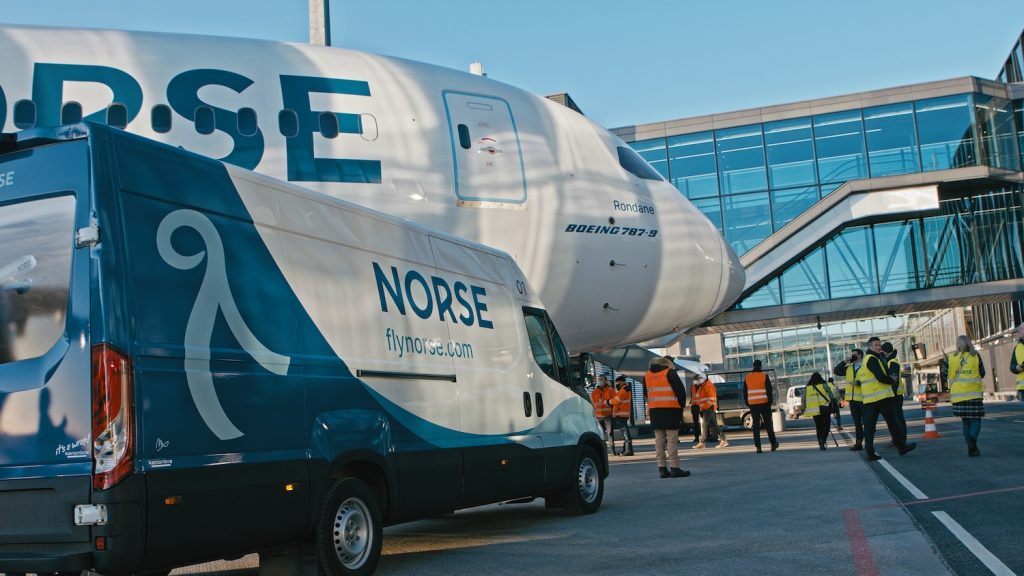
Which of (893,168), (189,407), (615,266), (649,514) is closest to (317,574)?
(189,407)

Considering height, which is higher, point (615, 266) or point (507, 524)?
point (615, 266)

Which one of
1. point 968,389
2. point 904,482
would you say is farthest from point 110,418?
point 968,389

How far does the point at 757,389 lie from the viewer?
57.4 feet

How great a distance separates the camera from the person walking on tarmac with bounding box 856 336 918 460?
14398 millimetres

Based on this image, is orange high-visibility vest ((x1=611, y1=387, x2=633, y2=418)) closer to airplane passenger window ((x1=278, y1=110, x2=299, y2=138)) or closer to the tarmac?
the tarmac

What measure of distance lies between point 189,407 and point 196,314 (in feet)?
1.66

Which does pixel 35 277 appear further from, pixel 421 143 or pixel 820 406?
pixel 820 406

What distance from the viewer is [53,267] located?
498 cm

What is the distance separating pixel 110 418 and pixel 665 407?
9.35m

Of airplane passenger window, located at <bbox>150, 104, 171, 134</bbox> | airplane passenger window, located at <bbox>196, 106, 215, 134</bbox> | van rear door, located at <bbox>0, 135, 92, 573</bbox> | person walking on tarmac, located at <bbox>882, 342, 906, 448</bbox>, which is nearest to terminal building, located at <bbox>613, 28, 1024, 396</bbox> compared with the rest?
person walking on tarmac, located at <bbox>882, 342, 906, 448</bbox>

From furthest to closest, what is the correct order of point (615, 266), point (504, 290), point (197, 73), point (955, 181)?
point (955, 181)
point (615, 266)
point (197, 73)
point (504, 290)

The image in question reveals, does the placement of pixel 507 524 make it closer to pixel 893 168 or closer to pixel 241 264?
pixel 241 264

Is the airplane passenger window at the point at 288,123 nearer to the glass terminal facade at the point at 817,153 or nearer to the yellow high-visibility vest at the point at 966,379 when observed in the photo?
the yellow high-visibility vest at the point at 966,379

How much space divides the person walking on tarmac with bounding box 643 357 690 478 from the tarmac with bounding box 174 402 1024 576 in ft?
1.13
